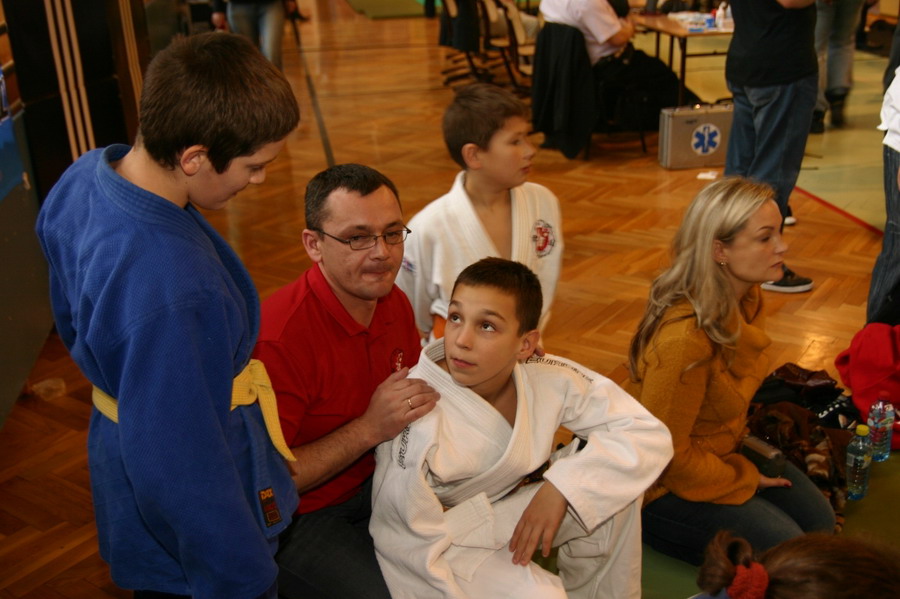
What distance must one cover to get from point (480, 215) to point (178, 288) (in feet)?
5.35

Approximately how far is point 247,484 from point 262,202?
14.2ft

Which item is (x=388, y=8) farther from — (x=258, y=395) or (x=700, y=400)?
(x=258, y=395)

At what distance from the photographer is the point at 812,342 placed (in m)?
3.56

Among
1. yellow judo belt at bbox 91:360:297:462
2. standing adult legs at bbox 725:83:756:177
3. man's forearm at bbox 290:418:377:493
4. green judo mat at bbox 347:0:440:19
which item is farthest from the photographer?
green judo mat at bbox 347:0:440:19

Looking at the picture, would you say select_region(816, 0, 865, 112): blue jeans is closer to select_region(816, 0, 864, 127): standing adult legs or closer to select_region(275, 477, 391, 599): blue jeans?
select_region(816, 0, 864, 127): standing adult legs

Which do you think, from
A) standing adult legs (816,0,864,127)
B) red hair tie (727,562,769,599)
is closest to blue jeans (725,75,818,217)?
standing adult legs (816,0,864,127)

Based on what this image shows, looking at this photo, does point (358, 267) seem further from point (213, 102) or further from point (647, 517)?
point (647, 517)

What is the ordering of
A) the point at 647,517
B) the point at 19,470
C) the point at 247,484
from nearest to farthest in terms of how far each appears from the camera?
the point at 247,484 < the point at 647,517 < the point at 19,470

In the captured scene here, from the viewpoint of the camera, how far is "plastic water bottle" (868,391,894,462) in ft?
9.36

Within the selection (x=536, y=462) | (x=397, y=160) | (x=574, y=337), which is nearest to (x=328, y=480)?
(x=536, y=462)

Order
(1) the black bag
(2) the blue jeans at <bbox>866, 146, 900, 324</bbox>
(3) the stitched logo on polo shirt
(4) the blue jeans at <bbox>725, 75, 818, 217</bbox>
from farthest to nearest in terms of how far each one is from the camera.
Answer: (4) the blue jeans at <bbox>725, 75, 818, 217</bbox> → (2) the blue jeans at <bbox>866, 146, 900, 324</bbox> → (1) the black bag → (3) the stitched logo on polo shirt

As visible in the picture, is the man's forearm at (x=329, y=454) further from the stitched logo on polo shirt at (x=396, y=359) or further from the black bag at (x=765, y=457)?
the black bag at (x=765, y=457)

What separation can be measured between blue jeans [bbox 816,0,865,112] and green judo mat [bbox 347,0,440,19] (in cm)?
836

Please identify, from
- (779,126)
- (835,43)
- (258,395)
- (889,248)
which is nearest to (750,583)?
(258,395)
